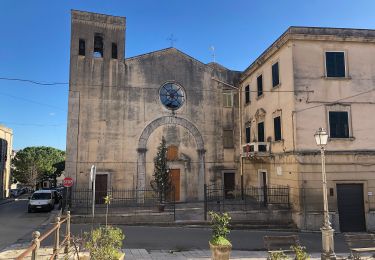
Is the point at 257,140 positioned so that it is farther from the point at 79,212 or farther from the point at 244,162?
the point at 79,212

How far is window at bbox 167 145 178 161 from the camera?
23734 millimetres

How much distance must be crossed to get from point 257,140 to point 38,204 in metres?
16.4

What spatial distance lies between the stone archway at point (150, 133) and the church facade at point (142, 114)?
0.07 metres

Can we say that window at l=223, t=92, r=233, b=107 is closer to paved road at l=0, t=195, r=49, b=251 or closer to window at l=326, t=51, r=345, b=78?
window at l=326, t=51, r=345, b=78

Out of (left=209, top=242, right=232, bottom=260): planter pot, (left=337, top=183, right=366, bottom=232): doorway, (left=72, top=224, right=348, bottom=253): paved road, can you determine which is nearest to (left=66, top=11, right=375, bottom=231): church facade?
(left=337, top=183, right=366, bottom=232): doorway

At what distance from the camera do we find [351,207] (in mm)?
16688

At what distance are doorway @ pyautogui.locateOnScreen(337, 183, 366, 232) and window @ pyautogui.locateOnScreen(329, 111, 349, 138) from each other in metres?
2.69

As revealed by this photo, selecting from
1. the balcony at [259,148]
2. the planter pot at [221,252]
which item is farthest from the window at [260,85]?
the planter pot at [221,252]

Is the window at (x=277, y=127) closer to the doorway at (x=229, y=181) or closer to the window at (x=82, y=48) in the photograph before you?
the doorway at (x=229, y=181)

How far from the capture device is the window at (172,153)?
23.7m

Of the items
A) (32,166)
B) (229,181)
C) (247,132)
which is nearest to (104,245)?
(247,132)

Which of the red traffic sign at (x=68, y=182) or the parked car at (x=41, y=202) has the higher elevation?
the red traffic sign at (x=68, y=182)

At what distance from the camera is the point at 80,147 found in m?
22.0

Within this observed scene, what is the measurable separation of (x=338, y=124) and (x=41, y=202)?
67.2ft
